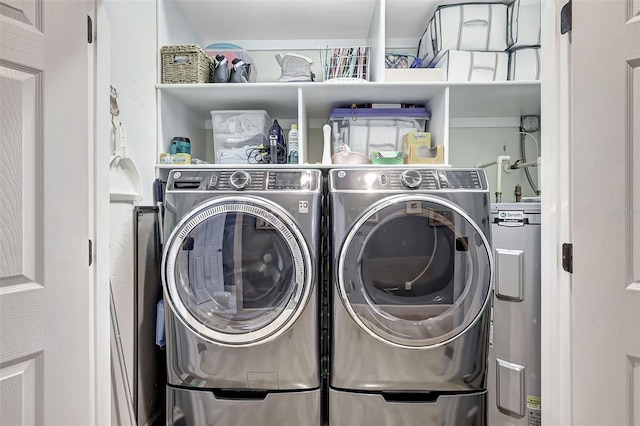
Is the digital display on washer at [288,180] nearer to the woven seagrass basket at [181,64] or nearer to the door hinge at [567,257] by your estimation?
the woven seagrass basket at [181,64]

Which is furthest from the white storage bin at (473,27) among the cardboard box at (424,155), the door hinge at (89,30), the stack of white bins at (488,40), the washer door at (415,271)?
the door hinge at (89,30)

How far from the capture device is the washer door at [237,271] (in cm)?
144

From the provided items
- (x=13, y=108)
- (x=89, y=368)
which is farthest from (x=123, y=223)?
(x=13, y=108)

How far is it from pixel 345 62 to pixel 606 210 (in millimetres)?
1517

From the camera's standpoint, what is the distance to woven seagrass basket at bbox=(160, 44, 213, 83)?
1770mm

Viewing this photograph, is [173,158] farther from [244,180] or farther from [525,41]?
[525,41]

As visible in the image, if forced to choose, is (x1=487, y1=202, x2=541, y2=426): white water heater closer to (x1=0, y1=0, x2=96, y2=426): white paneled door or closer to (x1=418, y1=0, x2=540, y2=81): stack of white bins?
(x1=418, y1=0, x2=540, y2=81): stack of white bins

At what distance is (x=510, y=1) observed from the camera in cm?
185

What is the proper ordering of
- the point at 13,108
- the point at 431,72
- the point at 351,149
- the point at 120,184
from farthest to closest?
the point at 351,149
the point at 431,72
the point at 120,184
the point at 13,108

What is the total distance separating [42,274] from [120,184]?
29.3 inches

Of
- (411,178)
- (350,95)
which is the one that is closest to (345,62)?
(350,95)

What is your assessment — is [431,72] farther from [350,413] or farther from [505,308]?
[350,413]

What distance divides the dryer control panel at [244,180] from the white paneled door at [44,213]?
0.64 meters

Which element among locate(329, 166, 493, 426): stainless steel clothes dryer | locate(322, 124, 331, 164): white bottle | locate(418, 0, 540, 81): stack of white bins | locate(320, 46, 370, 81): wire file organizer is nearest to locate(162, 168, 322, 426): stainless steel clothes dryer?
locate(329, 166, 493, 426): stainless steel clothes dryer
